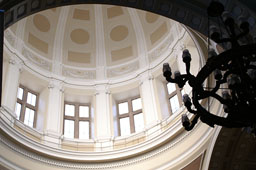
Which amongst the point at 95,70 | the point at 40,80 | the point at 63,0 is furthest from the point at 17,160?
the point at 63,0

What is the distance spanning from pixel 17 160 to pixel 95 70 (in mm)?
5314

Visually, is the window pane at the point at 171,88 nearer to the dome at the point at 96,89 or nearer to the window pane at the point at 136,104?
the dome at the point at 96,89

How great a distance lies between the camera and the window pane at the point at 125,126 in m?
14.6

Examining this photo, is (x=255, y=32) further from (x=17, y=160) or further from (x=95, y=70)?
(x=95, y=70)

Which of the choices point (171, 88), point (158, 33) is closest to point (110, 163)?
point (171, 88)

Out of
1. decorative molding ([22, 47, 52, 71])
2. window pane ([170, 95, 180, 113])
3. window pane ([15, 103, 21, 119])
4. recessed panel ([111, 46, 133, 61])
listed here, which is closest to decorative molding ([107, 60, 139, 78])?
recessed panel ([111, 46, 133, 61])

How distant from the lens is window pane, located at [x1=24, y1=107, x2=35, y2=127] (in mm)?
14057

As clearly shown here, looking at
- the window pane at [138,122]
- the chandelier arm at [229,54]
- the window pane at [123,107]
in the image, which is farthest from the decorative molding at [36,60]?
the chandelier arm at [229,54]

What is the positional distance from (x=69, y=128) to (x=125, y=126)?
2030 mm

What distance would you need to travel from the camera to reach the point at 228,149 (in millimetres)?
11164

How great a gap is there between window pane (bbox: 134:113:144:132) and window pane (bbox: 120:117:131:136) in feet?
0.91

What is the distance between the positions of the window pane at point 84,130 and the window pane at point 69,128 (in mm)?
289

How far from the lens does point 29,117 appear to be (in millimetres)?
14234

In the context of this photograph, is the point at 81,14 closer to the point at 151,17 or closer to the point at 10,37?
the point at 151,17
